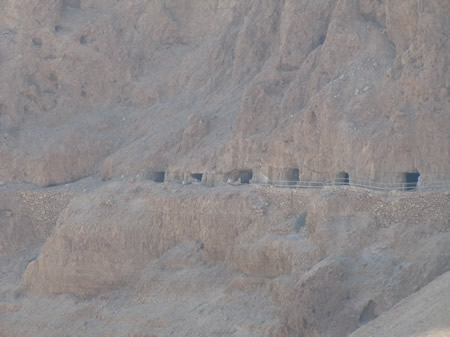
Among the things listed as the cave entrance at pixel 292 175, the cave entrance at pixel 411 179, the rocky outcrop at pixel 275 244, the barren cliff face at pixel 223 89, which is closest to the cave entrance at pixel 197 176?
the barren cliff face at pixel 223 89

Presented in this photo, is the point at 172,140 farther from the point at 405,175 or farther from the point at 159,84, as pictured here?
the point at 405,175

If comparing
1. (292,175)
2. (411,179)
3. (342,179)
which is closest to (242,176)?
(292,175)

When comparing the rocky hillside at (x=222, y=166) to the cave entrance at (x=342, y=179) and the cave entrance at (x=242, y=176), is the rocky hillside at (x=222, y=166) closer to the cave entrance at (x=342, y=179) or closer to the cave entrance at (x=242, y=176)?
the cave entrance at (x=242, y=176)

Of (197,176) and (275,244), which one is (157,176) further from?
(275,244)

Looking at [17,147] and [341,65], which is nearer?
[341,65]

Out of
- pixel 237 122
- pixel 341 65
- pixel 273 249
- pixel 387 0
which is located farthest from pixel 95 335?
pixel 387 0

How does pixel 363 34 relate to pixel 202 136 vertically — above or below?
above

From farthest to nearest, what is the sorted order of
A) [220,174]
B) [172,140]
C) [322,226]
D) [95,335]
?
[172,140], [220,174], [95,335], [322,226]
